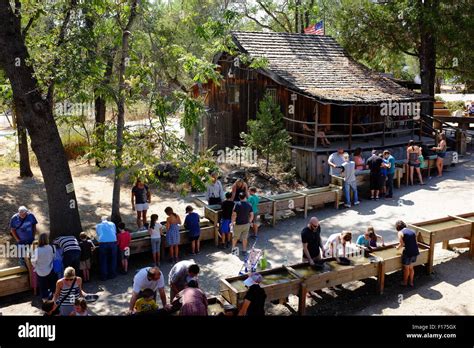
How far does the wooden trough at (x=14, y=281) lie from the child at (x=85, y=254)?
1022 millimetres

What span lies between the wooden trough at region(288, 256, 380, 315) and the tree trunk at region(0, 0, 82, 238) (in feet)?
17.7

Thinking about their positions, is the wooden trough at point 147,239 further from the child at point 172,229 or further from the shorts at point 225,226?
the shorts at point 225,226

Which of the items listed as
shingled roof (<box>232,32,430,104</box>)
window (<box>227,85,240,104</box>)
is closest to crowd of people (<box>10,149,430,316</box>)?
shingled roof (<box>232,32,430,104</box>)

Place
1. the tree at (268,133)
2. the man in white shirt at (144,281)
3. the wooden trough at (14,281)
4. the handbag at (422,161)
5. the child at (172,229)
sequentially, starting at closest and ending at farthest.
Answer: the man in white shirt at (144,281)
the wooden trough at (14,281)
the child at (172,229)
the handbag at (422,161)
the tree at (268,133)

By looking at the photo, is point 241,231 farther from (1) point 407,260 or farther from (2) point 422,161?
(2) point 422,161

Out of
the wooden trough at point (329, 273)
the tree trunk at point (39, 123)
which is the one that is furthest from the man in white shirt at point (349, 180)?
the tree trunk at point (39, 123)

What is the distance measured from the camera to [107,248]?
10094 mm

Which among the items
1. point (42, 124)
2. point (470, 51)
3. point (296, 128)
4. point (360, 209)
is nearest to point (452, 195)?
point (360, 209)

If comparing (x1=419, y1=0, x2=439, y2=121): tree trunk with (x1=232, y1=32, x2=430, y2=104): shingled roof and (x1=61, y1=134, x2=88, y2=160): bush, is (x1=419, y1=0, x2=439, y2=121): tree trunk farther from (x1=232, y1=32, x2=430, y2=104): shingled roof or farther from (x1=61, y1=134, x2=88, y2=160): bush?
(x1=61, y1=134, x2=88, y2=160): bush

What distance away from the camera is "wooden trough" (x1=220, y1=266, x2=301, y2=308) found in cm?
791

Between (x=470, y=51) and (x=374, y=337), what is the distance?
19.5m

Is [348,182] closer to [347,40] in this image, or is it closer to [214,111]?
[214,111]

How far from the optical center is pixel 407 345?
6543 millimetres

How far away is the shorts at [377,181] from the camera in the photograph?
15227 mm
